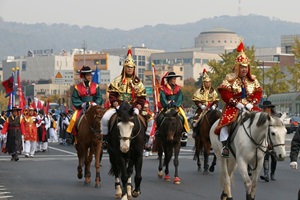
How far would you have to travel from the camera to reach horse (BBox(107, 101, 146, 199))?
16.1m

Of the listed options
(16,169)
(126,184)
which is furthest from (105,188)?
(16,169)

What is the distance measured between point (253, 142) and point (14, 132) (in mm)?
18015

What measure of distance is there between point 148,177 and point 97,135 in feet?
9.57

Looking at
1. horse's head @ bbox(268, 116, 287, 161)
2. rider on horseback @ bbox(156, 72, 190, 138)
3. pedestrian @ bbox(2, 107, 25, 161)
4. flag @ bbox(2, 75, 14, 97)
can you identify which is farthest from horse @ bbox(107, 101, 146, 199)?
flag @ bbox(2, 75, 14, 97)

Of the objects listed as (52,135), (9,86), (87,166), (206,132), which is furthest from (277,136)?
(52,135)

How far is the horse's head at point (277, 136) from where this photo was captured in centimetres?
1362

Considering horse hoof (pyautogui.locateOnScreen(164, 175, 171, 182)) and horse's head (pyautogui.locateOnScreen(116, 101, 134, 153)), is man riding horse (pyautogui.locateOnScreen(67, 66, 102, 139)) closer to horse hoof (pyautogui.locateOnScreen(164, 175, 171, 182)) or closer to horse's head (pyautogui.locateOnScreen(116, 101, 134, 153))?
horse hoof (pyautogui.locateOnScreen(164, 175, 171, 182))

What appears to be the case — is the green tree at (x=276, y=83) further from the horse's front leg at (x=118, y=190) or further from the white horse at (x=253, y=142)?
the white horse at (x=253, y=142)

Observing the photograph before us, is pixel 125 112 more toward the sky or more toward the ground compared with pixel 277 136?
more toward the sky

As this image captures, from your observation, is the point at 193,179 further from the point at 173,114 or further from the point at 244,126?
the point at 244,126

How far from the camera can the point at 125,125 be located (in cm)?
1616

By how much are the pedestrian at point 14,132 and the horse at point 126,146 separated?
47.9ft

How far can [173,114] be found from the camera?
2147cm

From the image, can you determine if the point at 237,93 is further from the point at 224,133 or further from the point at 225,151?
the point at 225,151
